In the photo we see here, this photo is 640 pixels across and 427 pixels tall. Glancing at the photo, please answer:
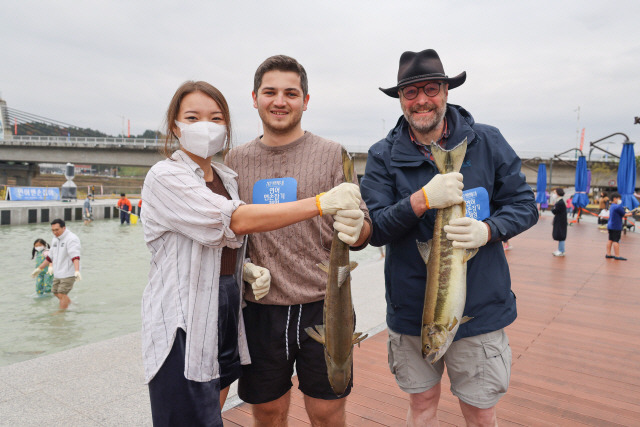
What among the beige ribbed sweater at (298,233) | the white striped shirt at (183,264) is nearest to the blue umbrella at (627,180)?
the beige ribbed sweater at (298,233)

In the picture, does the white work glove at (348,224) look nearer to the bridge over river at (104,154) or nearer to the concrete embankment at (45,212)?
the concrete embankment at (45,212)

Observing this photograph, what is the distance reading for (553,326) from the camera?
252 inches

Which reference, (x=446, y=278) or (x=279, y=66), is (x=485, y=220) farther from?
(x=279, y=66)

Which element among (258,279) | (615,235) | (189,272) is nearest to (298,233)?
(258,279)

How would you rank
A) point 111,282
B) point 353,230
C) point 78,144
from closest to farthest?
point 353,230 < point 111,282 < point 78,144

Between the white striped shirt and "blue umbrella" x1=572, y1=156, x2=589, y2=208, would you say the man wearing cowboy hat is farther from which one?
"blue umbrella" x1=572, y1=156, x2=589, y2=208

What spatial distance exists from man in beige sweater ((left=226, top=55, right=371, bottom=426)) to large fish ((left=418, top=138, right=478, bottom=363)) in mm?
485

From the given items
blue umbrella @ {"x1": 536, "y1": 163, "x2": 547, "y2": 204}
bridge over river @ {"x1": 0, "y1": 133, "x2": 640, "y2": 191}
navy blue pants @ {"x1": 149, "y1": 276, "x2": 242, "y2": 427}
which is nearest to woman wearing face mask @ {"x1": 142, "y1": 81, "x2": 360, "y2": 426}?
navy blue pants @ {"x1": 149, "y1": 276, "x2": 242, "y2": 427}

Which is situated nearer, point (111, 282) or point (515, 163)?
point (515, 163)

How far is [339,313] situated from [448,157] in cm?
109

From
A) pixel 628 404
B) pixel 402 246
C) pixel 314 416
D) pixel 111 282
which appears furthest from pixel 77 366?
pixel 111 282

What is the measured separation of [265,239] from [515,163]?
66.5 inches

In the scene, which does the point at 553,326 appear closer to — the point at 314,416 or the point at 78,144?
the point at 314,416

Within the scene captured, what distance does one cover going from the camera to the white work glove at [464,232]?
92.9 inches
